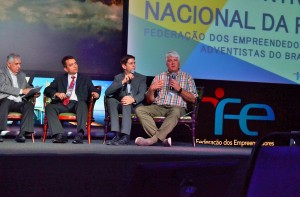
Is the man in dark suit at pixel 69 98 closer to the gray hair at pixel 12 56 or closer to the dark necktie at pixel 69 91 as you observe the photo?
the dark necktie at pixel 69 91

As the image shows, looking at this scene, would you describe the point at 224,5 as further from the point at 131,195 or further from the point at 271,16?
the point at 131,195

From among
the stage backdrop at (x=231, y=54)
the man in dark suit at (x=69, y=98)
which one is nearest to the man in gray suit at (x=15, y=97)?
the man in dark suit at (x=69, y=98)

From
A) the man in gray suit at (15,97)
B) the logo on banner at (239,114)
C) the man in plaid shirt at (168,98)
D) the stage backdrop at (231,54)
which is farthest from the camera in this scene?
the logo on banner at (239,114)

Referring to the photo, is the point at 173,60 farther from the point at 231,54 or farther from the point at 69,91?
the point at 69,91

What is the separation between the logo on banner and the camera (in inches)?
289

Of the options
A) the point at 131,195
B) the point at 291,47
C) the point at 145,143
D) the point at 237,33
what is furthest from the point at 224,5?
the point at 131,195

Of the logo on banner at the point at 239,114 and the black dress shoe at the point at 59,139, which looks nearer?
the black dress shoe at the point at 59,139

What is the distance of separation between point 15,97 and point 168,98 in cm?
176

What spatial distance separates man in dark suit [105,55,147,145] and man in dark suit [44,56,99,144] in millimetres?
220

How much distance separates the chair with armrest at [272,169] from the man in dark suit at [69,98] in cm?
514

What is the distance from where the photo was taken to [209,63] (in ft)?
23.4

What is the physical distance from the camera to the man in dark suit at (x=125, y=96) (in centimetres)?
624

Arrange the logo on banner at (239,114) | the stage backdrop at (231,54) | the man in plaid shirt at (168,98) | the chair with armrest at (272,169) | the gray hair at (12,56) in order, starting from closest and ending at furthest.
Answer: the chair with armrest at (272,169) → the man in plaid shirt at (168,98) → the gray hair at (12,56) → the stage backdrop at (231,54) → the logo on banner at (239,114)

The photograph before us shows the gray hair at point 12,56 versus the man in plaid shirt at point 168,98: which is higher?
the gray hair at point 12,56
